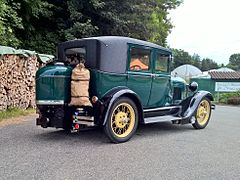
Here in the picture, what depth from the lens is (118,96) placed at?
18.8 ft

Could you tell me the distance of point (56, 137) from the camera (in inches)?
245

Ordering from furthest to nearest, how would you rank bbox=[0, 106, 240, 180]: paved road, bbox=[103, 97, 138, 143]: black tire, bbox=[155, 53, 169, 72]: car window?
bbox=[155, 53, 169, 72]: car window
bbox=[103, 97, 138, 143]: black tire
bbox=[0, 106, 240, 180]: paved road

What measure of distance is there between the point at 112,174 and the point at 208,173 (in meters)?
1.31

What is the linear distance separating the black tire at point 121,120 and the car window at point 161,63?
1.32 m

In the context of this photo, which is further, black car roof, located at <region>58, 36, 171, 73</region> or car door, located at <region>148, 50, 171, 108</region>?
car door, located at <region>148, 50, 171, 108</region>

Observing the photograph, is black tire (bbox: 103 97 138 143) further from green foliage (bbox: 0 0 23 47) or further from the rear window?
green foliage (bbox: 0 0 23 47)

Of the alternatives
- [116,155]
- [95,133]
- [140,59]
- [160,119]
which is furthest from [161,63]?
[116,155]

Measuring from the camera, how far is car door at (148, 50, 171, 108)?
691 centimetres

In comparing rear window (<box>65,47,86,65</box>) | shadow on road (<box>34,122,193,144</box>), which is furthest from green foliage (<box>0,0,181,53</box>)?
shadow on road (<box>34,122,193,144</box>)

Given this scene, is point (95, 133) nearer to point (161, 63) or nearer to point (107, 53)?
point (107, 53)

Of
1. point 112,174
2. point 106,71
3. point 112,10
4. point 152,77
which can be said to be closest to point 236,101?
point 112,10

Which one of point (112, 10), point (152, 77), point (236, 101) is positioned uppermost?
point (112, 10)

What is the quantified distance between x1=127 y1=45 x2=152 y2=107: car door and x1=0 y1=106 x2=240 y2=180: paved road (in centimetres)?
97

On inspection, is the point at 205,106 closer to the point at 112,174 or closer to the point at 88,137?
the point at 88,137
